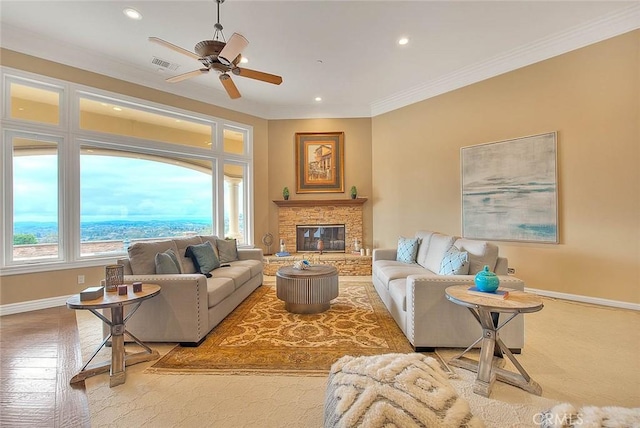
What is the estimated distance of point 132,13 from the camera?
3418mm

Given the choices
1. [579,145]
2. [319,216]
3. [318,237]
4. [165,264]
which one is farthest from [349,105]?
[165,264]

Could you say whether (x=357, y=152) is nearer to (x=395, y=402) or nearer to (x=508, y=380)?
(x=508, y=380)

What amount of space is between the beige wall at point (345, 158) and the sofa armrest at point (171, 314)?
3846mm

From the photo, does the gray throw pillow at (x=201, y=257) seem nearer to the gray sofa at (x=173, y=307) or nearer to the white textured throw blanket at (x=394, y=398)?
the gray sofa at (x=173, y=307)

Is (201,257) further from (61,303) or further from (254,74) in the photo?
(254,74)

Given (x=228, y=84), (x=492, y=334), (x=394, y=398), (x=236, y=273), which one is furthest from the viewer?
(x=236, y=273)

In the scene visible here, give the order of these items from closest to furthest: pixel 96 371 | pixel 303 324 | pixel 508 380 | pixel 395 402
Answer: pixel 395 402, pixel 508 380, pixel 96 371, pixel 303 324

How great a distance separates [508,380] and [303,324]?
6.60ft

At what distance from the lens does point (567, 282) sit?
407 cm

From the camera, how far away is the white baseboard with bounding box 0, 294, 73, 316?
146 inches

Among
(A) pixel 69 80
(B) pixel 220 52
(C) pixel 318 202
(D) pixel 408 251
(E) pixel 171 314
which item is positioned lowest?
(E) pixel 171 314

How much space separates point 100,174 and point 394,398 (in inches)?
215

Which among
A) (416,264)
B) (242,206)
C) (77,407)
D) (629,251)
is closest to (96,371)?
(77,407)

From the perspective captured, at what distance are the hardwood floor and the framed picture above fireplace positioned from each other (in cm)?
474
